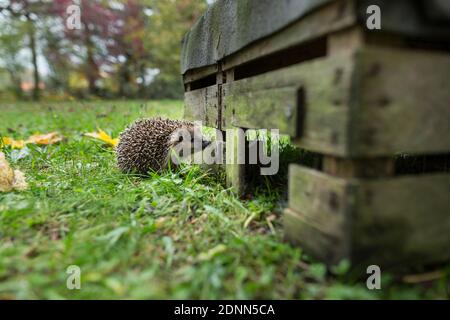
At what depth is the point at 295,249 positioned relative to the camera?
157 centimetres

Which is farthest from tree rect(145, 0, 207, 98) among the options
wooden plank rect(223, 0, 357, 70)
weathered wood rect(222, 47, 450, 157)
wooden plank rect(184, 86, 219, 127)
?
weathered wood rect(222, 47, 450, 157)

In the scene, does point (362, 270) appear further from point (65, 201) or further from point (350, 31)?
point (65, 201)

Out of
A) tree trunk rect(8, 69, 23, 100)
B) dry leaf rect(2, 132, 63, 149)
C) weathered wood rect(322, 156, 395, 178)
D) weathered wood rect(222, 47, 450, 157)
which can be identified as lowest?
weathered wood rect(322, 156, 395, 178)

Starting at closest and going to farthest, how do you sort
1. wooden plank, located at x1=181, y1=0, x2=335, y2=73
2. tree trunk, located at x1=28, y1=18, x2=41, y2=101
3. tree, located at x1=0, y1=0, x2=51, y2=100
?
wooden plank, located at x1=181, y1=0, x2=335, y2=73 → tree, located at x1=0, y1=0, x2=51, y2=100 → tree trunk, located at x1=28, y1=18, x2=41, y2=101

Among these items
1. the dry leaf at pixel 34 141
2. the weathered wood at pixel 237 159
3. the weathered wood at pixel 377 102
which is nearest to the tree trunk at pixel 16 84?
the dry leaf at pixel 34 141

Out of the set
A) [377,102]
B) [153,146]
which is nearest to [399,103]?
[377,102]

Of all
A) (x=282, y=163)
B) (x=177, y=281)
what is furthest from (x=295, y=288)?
(x=282, y=163)

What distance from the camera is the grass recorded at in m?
1.29

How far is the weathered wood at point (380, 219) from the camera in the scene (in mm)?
1264

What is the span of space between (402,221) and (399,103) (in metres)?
0.44

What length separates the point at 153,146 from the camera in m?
2.77

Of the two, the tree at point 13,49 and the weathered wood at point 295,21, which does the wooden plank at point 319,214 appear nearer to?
the weathered wood at point 295,21

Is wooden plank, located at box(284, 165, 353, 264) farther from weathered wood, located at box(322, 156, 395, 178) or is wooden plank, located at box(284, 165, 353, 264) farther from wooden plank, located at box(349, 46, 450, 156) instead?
wooden plank, located at box(349, 46, 450, 156)

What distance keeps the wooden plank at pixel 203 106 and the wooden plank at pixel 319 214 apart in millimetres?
1339
